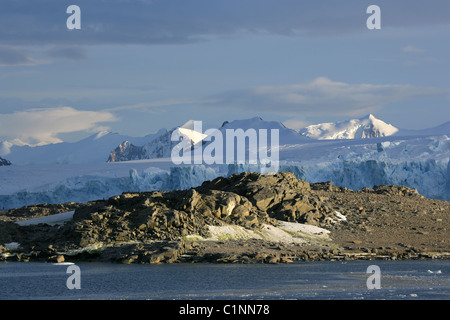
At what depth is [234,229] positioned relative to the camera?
42.4 meters

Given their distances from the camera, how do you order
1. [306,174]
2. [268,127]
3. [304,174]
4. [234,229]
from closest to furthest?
[234,229] < [304,174] < [306,174] < [268,127]

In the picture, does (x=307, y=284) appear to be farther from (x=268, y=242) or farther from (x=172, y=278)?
(x=268, y=242)

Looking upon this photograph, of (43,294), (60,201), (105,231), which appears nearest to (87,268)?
(105,231)

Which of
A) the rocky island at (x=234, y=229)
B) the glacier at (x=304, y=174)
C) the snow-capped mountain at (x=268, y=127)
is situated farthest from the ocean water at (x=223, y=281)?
the snow-capped mountain at (x=268, y=127)

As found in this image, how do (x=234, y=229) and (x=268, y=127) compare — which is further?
(x=268, y=127)

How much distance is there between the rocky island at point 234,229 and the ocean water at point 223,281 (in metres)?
2.13

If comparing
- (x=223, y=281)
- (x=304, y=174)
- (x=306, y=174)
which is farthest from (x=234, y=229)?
(x=306, y=174)

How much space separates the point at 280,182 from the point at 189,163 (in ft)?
123

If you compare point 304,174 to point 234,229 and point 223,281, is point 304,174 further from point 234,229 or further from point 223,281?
point 223,281

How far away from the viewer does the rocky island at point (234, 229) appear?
127 feet

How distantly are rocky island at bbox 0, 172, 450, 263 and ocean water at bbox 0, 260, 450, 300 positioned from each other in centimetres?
213

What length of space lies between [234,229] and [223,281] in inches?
499

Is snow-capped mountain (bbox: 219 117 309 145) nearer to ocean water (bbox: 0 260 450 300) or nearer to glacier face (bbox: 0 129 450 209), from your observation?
glacier face (bbox: 0 129 450 209)

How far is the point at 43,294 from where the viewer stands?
2614 cm
